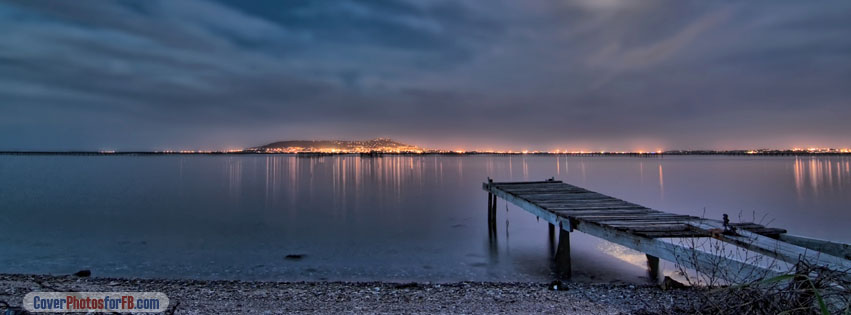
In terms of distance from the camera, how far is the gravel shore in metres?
7.27

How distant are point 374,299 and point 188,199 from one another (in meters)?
25.6

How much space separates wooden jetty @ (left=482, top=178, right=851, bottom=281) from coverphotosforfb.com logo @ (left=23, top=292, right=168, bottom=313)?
27.4ft

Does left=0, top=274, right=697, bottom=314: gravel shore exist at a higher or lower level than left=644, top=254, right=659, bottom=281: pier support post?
higher

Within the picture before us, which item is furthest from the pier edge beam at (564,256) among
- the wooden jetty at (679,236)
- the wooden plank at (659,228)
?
the wooden plank at (659,228)

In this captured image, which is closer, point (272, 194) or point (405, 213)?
point (405, 213)

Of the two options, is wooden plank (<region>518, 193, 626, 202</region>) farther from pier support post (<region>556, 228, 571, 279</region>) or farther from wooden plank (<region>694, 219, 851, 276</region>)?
wooden plank (<region>694, 219, 851, 276</region>)

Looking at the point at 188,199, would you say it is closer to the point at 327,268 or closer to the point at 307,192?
the point at 307,192

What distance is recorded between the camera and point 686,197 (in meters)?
31.9

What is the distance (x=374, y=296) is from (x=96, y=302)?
4.92 metres

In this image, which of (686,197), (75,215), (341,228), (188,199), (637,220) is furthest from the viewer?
(686,197)

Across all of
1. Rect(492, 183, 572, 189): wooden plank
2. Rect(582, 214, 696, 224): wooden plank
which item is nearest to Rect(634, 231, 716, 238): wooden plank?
Rect(582, 214, 696, 224): wooden plank

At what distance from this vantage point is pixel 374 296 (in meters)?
8.16

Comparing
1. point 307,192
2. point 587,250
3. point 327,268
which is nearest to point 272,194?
point 307,192

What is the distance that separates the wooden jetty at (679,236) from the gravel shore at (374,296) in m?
0.92
